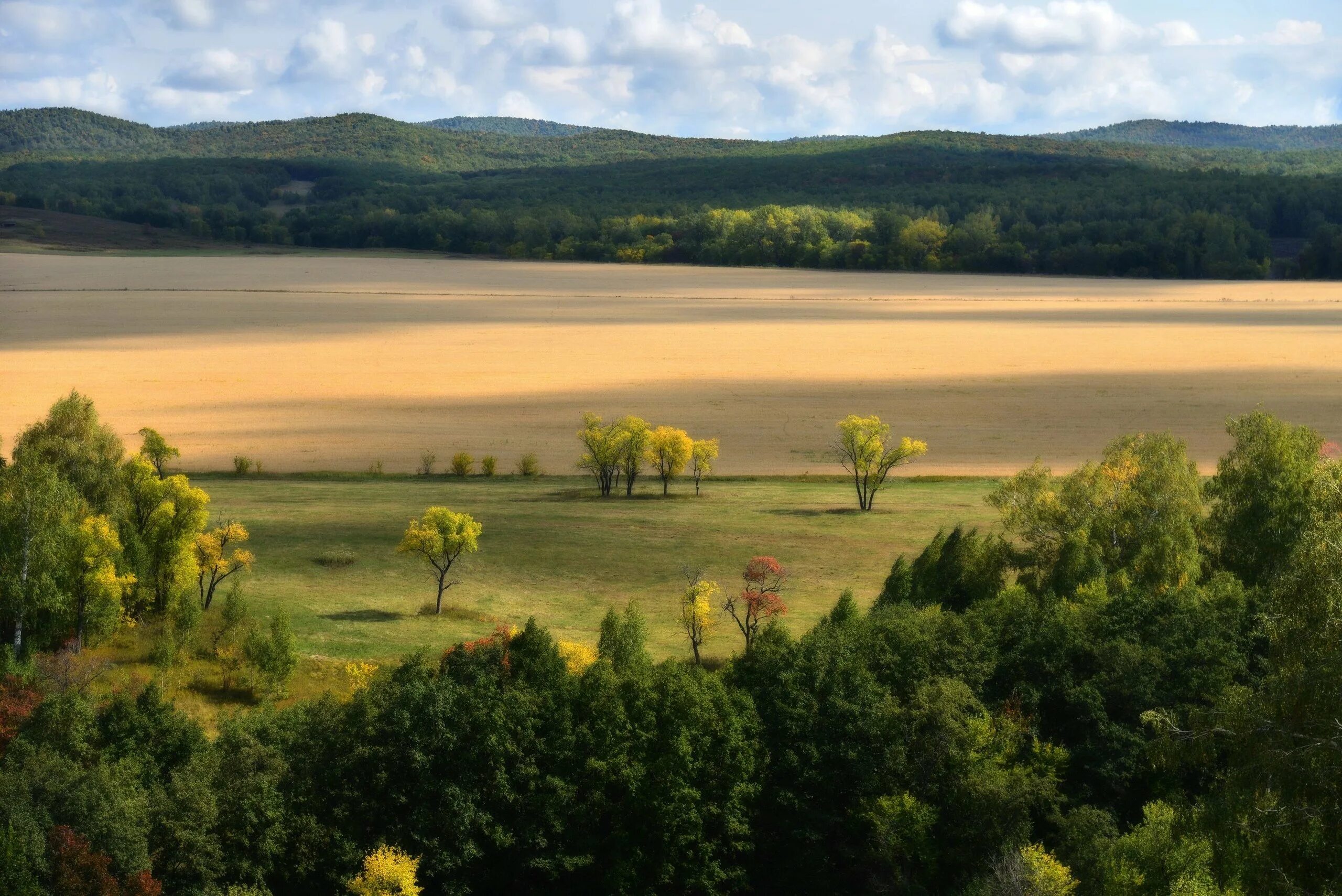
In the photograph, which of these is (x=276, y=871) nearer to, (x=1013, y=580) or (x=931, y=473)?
(x=1013, y=580)

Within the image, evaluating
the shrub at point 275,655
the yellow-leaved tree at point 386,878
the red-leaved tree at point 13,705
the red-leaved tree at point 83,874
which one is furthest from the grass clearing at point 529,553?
the yellow-leaved tree at point 386,878

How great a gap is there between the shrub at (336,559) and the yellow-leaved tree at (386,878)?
19.6 metres

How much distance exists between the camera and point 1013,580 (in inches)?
1603

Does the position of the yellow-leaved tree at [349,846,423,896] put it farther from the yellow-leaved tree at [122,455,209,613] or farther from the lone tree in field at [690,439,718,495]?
the lone tree in field at [690,439,718,495]

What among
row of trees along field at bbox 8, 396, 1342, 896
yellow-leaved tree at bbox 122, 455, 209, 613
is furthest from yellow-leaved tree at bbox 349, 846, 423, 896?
yellow-leaved tree at bbox 122, 455, 209, 613

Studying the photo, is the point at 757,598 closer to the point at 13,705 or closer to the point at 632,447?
the point at 13,705

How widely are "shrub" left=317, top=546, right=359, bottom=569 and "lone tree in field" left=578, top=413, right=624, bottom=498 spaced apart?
12.2 meters

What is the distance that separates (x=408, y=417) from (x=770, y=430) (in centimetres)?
1815

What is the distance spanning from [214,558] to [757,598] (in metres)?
14.3

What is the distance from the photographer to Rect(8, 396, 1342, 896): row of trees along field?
75.7 ft

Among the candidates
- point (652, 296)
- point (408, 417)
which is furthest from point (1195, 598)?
point (652, 296)

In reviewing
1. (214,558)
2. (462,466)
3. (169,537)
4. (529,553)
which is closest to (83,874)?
(169,537)

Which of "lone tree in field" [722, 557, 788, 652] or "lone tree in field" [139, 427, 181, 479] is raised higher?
"lone tree in field" [139, 427, 181, 479]

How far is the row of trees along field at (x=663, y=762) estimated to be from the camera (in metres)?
23.1
